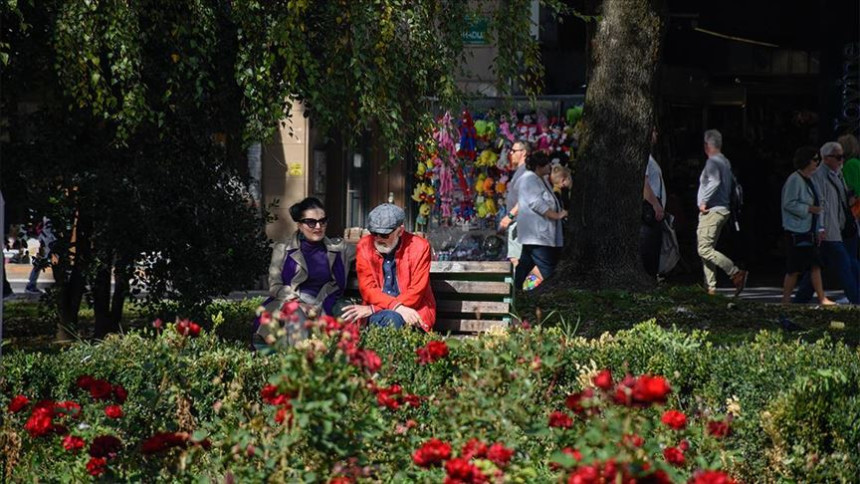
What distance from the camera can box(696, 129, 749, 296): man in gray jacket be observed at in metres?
16.1

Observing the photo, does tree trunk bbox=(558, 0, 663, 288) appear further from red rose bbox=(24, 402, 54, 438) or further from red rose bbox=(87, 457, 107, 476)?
red rose bbox=(87, 457, 107, 476)

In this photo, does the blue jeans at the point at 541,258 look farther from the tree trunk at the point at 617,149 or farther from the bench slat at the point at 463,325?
the bench slat at the point at 463,325

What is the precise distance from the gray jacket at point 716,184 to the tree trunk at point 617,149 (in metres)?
2.10

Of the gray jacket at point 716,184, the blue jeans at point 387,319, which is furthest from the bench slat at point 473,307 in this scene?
the gray jacket at point 716,184

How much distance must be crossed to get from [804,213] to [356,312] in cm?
732

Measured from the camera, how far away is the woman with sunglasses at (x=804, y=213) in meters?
15.3

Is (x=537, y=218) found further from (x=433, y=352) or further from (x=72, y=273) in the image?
(x=433, y=352)

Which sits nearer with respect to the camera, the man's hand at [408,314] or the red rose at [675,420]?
→ the red rose at [675,420]

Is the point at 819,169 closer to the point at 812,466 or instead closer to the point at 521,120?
the point at 521,120

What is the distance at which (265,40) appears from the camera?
9555 millimetres

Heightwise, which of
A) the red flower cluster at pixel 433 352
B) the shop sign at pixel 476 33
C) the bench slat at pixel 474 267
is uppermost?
the shop sign at pixel 476 33

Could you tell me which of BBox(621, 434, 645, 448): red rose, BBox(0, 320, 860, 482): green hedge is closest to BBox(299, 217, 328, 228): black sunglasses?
BBox(0, 320, 860, 482): green hedge

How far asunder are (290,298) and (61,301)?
3399 mm

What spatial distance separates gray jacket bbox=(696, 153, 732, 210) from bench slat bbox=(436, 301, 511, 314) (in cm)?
715
